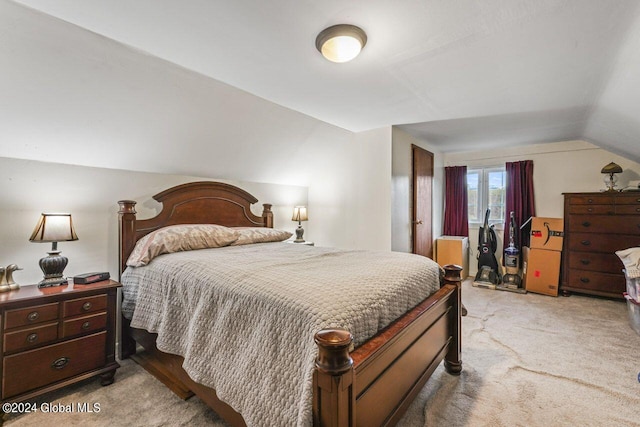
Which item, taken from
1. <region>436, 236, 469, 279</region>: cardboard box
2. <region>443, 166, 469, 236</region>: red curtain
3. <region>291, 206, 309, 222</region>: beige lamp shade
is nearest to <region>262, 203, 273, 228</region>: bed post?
<region>291, 206, 309, 222</region>: beige lamp shade

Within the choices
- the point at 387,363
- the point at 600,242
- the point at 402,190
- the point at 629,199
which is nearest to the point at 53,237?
the point at 387,363

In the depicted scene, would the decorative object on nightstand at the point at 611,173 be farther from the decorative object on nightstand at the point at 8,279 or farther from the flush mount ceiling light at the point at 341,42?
the decorative object on nightstand at the point at 8,279

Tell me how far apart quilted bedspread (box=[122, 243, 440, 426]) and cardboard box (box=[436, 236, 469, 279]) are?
260cm

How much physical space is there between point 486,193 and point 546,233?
1091mm

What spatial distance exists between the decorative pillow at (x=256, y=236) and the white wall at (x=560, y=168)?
3.60 metres

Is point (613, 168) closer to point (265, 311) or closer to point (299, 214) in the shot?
point (299, 214)

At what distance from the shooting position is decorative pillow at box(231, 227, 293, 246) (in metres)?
2.89

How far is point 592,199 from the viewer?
3600mm

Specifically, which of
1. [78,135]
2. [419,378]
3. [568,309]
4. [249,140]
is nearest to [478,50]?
[419,378]

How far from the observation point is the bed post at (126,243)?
7.65 feet

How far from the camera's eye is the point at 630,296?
2.69 m

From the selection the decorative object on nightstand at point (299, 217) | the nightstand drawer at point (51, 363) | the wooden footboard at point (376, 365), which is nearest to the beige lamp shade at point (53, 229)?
the nightstand drawer at point (51, 363)

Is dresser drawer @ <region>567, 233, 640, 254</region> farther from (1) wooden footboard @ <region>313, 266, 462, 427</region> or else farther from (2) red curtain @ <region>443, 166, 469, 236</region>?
(1) wooden footboard @ <region>313, 266, 462, 427</region>

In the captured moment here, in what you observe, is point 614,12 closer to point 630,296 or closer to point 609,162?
point 630,296
